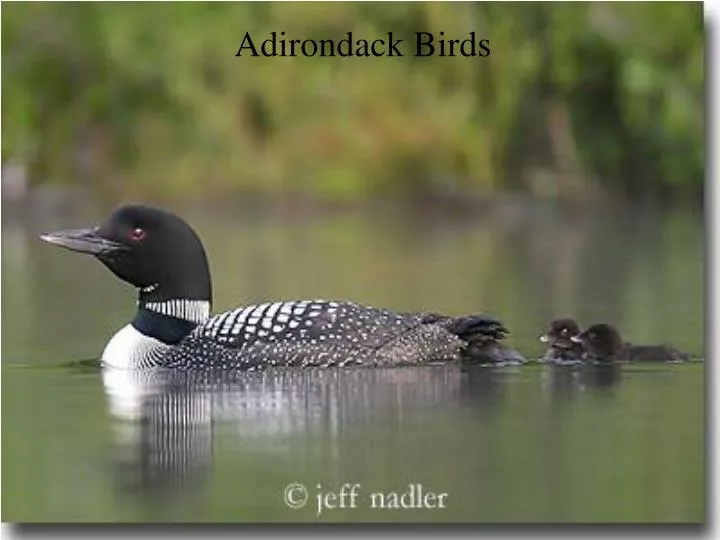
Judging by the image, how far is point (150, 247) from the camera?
6895 millimetres

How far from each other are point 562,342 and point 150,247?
1094 mm

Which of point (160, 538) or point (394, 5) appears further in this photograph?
point (394, 5)

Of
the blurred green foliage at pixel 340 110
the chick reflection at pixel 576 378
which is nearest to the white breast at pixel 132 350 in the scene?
the blurred green foliage at pixel 340 110

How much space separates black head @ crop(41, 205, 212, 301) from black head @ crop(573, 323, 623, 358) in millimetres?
1002

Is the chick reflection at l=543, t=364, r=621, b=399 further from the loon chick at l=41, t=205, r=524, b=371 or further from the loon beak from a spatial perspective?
the loon beak

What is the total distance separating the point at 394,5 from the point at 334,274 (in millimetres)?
1506

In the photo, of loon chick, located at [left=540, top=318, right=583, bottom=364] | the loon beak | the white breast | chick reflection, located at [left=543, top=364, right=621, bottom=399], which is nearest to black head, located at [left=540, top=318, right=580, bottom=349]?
loon chick, located at [left=540, top=318, right=583, bottom=364]

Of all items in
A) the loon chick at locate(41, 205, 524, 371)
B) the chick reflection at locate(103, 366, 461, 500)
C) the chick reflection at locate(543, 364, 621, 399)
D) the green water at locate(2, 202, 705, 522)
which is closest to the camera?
the green water at locate(2, 202, 705, 522)

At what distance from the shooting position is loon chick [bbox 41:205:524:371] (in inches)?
266

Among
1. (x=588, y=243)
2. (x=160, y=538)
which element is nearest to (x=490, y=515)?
(x=160, y=538)

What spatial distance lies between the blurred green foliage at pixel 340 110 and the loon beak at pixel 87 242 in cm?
35

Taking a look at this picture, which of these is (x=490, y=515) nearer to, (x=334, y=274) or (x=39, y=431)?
(x=39, y=431)

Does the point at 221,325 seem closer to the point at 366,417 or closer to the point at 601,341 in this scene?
the point at 366,417

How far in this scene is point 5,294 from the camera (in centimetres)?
712
